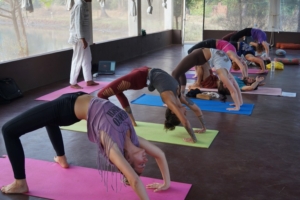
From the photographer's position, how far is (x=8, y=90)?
512 cm

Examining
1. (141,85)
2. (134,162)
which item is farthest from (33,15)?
(134,162)

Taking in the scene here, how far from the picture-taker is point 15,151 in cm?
241

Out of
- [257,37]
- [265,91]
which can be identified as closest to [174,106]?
[265,91]

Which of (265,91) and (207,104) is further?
(265,91)

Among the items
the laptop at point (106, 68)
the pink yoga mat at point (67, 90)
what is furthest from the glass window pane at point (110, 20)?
the pink yoga mat at point (67, 90)

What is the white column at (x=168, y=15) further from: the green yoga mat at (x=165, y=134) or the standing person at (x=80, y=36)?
the green yoga mat at (x=165, y=134)

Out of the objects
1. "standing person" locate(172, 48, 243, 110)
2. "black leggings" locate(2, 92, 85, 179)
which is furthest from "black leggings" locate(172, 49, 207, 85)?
"black leggings" locate(2, 92, 85, 179)

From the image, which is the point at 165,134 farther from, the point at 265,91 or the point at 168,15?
the point at 168,15

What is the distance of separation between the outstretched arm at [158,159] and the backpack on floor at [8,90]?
311 cm

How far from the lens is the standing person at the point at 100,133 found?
201cm

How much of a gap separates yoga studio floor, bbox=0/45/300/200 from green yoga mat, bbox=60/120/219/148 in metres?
0.08

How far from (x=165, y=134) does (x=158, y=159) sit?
4.72 feet

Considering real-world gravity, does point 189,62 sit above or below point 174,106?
above

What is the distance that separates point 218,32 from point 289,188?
1069cm
